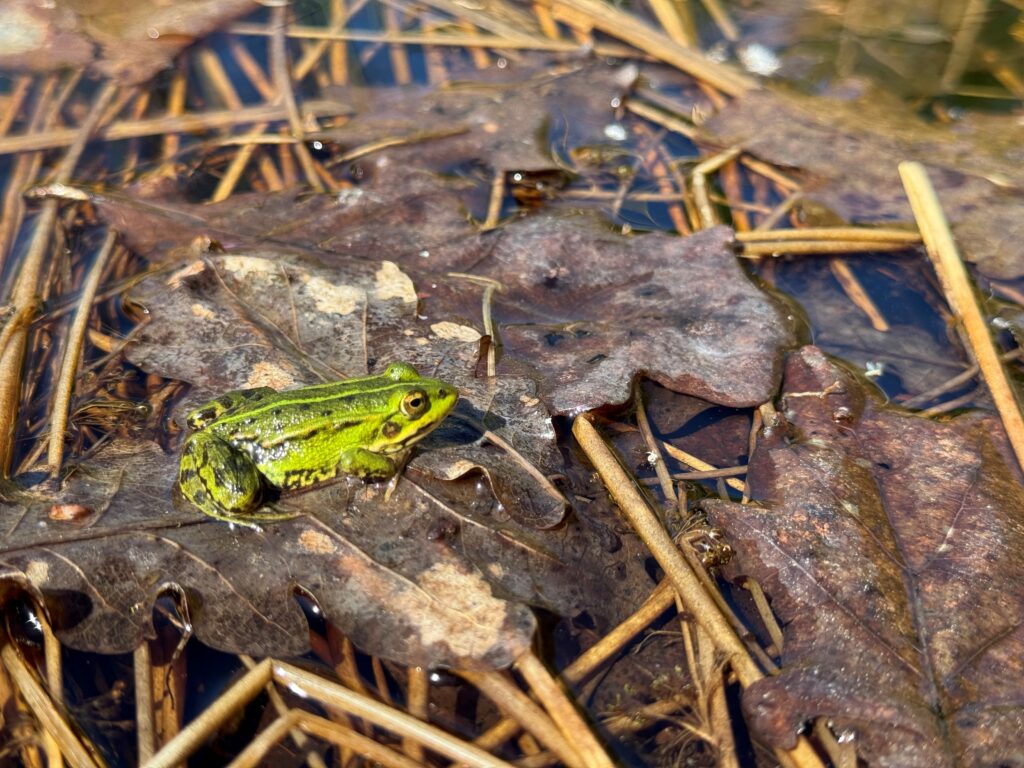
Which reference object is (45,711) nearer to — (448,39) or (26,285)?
(26,285)

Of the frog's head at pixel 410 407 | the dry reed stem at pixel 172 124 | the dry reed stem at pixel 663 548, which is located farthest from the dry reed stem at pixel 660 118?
the frog's head at pixel 410 407

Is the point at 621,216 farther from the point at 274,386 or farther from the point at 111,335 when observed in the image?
the point at 111,335

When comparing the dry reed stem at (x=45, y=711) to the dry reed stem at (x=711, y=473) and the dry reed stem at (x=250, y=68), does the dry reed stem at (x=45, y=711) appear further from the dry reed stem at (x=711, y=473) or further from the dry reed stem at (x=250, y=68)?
the dry reed stem at (x=250, y=68)

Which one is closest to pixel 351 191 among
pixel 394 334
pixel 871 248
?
pixel 394 334

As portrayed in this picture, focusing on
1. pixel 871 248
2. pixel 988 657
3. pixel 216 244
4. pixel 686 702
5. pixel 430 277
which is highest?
pixel 216 244

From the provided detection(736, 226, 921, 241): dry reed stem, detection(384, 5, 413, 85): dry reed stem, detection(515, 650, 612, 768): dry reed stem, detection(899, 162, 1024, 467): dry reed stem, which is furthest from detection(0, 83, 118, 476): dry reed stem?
detection(899, 162, 1024, 467): dry reed stem

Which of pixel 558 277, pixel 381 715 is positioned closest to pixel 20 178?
pixel 558 277
